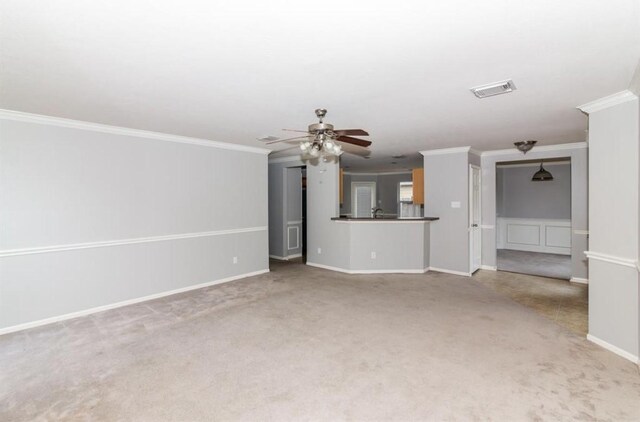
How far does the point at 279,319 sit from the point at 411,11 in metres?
3.21

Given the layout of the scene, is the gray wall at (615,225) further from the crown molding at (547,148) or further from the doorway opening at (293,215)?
the doorway opening at (293,215)

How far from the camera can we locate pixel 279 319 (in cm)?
367

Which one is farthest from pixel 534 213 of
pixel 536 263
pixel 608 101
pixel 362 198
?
pixel 608 101

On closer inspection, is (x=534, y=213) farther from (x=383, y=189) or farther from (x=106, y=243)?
(x=106, y=243)

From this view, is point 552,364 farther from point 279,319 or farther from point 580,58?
point 279,319

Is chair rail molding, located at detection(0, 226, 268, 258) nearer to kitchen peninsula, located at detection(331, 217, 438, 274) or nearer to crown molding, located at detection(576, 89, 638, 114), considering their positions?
kitchen peninsula, located at detection(331, 217, 438, 274)

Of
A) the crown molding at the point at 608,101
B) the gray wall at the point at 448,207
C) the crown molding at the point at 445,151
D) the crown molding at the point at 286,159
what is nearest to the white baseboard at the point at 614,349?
the crown molding at the point at 608,101

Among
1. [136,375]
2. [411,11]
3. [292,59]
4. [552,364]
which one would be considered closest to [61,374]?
[136,375]

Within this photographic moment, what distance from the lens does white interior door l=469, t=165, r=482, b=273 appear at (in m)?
5.91

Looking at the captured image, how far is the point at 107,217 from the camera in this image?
4.04 meters

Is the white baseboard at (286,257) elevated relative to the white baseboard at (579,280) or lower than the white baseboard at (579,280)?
elevated

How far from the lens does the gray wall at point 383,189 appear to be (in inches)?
415

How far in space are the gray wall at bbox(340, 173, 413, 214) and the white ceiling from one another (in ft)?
22.5

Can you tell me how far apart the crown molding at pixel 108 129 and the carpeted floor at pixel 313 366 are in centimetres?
227
